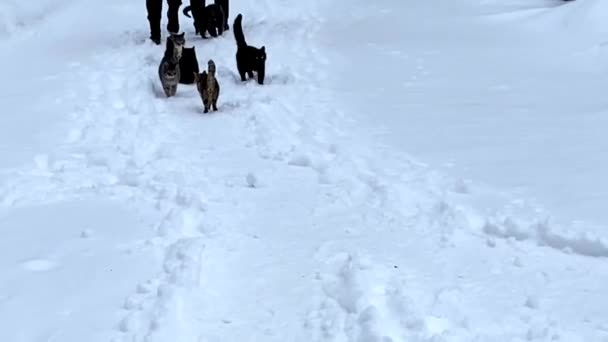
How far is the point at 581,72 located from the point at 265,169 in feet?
13.4

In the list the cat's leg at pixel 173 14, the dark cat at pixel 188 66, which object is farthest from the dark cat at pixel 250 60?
the cat's leg at pixel 173 14

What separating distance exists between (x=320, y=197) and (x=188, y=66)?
13.3ft

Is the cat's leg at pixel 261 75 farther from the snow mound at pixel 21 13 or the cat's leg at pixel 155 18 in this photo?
the snow mound at pixel 21 13

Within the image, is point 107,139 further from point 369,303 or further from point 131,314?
point 369,303

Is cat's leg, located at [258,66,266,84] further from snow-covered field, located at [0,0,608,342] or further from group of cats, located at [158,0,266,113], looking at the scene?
snow-covered field, located at [0,0,608,342]

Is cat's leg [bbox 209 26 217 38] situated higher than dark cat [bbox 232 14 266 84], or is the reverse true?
dark cat [bbox 232 14 266 84]

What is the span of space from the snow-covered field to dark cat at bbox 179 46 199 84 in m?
0.17

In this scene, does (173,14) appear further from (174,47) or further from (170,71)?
(170,71)

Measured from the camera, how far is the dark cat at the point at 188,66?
918cm

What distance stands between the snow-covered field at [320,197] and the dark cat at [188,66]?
17 centimetres

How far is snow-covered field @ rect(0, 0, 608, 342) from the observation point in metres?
4.07

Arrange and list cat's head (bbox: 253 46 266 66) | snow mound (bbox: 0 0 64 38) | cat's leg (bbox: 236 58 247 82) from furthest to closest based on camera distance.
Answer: snow mound (bbox: 0 0 64 38), cat's leg (bbox: 236 58 247 82), cat's head (bbox: 253 46 266 66)

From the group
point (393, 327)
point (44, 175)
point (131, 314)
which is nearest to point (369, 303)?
point (393, 327)

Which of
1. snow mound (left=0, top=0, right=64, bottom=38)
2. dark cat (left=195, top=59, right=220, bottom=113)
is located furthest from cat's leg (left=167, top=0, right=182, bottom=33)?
dark cat (left=195, top=59, right=220, bottom=113)
